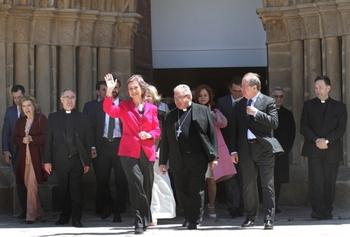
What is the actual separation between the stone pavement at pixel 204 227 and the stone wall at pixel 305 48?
1387 mm

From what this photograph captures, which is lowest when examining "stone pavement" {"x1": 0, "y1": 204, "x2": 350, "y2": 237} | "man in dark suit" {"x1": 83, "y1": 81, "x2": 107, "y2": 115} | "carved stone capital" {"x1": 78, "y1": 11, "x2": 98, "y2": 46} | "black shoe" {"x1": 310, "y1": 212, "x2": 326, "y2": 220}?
"stone pavement" {"x1": 0, "y1": 204, "x2": 350, "y2": 237}

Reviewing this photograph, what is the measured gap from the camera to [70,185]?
1028 centimetres

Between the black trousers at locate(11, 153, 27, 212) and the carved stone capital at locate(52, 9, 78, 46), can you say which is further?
the carved stone capital at locate(52, 9, 78, 46)

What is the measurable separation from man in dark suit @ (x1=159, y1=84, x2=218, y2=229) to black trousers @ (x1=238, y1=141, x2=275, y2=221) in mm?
383

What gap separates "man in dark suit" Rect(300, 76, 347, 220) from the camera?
10.2 meters

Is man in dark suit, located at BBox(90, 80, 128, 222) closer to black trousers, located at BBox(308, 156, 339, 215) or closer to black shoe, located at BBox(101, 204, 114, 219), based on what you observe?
black shoe, located at BBox(101, 204, 114, 219)

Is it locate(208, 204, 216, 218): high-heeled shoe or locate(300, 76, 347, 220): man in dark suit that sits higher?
locate(300, 76, 347, 220): man in dark suit

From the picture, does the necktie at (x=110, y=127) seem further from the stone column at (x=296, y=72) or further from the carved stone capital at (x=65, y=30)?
the stone column at (x=296, y=72)

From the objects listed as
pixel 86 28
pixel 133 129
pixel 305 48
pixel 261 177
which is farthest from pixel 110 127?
pixel 305 48

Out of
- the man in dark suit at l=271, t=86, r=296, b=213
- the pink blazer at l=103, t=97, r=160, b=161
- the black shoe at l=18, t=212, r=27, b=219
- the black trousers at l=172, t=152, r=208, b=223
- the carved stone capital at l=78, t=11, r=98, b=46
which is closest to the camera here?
the pink blazer at l=103, t=97, r=160, b=161

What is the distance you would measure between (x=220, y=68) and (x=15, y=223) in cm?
517

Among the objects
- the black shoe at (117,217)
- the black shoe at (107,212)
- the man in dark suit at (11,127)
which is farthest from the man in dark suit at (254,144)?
the man in dark suit at (11,127)

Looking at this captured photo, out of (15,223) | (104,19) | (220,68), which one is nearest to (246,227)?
(15,223)

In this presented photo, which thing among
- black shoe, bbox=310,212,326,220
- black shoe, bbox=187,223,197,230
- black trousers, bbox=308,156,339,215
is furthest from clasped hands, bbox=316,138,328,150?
black shoe, bbox=187,223,197,230
